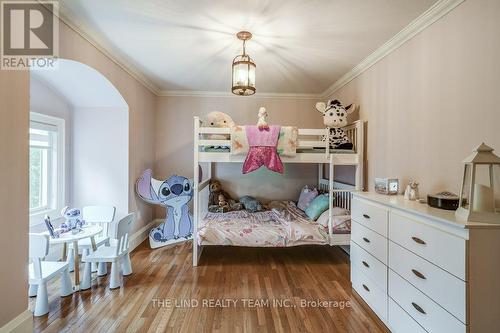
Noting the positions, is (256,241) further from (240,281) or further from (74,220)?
(74,220)

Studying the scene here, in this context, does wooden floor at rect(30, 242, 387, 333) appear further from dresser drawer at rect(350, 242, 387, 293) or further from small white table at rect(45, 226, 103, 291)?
dresser drawer at rect(350, 242, 387, 293)

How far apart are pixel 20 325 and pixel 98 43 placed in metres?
2.38

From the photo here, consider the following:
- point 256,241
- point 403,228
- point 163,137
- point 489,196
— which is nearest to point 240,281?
point 256,241

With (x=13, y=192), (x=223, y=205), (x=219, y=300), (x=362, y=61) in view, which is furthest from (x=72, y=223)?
(x=362, y=61)

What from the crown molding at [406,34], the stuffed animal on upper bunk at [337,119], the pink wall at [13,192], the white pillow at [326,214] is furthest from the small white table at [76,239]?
the crown molding at [406,34]

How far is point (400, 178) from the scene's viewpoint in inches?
94.7

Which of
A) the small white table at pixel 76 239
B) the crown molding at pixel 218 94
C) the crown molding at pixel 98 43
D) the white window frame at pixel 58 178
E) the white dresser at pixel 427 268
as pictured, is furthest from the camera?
the crown molding at pixel 218 94

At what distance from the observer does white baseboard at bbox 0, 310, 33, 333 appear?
1.55 meters

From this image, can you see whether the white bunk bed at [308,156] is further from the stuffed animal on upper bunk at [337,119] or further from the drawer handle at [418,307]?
the drawer handle at [418,307]

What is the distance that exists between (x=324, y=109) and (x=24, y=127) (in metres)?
3.01

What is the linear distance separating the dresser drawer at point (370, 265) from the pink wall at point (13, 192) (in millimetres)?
2493

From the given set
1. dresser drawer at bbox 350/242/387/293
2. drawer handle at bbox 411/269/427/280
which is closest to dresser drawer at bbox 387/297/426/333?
dresser drawer at bbox 350/242/387/293

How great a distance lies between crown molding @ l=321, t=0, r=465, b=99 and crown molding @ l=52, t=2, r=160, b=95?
2.76 m

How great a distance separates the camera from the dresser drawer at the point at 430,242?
128 cm
